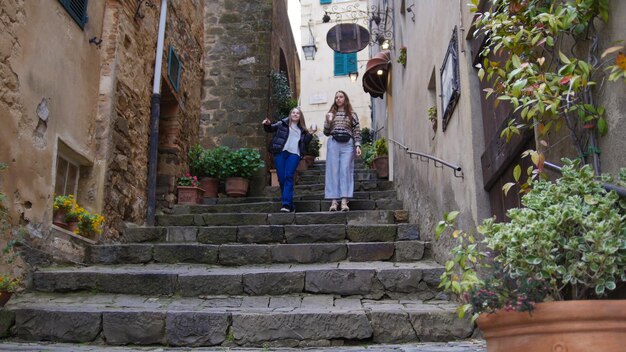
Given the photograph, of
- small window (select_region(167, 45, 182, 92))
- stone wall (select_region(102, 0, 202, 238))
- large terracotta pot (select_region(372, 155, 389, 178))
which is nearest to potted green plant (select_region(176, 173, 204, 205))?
stone wall (select_region(102, 0, 202, 238))

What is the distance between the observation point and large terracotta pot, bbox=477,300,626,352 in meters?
1.64

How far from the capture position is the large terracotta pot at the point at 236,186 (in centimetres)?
906

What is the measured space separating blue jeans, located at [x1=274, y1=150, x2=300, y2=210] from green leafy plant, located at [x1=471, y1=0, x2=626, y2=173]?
16.2ft

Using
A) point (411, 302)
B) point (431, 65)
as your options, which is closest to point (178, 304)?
point (411, 302)

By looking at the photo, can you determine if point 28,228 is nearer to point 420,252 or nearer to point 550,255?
point 420,252

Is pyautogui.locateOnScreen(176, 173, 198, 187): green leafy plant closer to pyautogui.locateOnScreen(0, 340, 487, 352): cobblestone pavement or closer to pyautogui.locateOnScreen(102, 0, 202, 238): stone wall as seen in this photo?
pyautogui.locateOnScreen(102, 0, 202, 238): stone wall

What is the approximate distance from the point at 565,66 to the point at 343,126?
17.6 ft

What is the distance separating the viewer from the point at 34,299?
441 centimetres

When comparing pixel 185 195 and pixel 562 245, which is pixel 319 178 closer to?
pixel 185 195

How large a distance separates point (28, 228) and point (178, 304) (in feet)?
4.39

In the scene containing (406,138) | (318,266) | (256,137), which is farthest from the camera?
(256,137)

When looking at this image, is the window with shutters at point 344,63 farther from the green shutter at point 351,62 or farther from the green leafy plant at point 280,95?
the green leafy plant at point 280,95

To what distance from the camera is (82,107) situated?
18.5 ft

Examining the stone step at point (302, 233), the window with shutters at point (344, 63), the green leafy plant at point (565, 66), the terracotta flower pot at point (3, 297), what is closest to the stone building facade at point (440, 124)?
the green leafy plant at point (565, 66)
